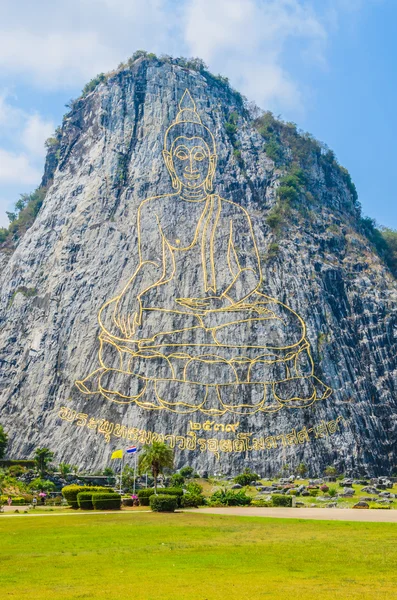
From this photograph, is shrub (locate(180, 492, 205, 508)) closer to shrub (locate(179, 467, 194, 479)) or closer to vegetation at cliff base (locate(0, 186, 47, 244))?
shrub (locate(179, 467, 194, 479))

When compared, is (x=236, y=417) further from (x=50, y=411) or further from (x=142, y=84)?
(x=142, y=84)

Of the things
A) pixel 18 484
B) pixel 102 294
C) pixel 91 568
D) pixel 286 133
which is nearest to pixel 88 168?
pixel 102 294

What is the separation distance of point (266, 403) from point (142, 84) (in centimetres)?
3396

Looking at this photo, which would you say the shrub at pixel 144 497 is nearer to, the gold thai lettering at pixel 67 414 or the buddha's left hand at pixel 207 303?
the gold thai lettering at pixel 67 414

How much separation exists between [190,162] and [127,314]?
49.3ft

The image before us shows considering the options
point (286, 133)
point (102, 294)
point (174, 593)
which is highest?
point (286, 133)

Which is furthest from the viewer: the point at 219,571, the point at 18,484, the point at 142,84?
the point at 142,84

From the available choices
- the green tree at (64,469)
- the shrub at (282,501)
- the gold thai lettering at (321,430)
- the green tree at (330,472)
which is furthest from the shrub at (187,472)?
the shrub at (282,501)

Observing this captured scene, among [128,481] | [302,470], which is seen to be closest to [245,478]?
[302,470]

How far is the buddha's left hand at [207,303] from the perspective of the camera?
4278 cm

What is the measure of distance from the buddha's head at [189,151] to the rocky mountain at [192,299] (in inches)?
7.2

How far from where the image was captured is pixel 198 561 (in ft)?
33.2

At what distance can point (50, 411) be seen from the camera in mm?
40562

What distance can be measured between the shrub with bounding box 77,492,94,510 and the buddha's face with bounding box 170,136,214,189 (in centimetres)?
3145
